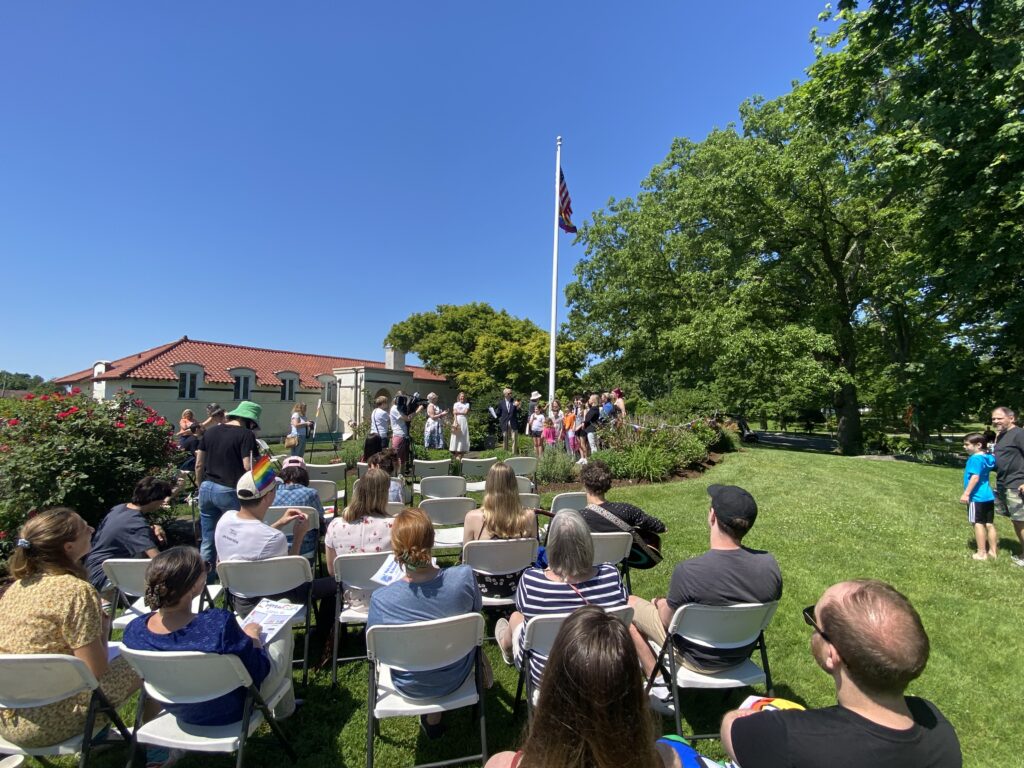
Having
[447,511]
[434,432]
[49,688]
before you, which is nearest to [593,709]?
[49,688]

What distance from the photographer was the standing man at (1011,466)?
17.6 feet

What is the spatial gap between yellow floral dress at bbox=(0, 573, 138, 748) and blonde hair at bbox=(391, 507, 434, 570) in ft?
4.82

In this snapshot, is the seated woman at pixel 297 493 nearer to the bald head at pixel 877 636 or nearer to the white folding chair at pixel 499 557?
the white folding chair at pixel 499 557

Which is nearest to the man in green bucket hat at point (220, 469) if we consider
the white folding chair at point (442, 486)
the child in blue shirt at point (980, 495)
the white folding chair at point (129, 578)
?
the white folding chair at point (129, 578)

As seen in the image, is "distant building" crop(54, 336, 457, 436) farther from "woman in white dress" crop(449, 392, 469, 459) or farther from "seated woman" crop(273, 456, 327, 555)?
"seated woman" crop(273, 456, 327, 555)

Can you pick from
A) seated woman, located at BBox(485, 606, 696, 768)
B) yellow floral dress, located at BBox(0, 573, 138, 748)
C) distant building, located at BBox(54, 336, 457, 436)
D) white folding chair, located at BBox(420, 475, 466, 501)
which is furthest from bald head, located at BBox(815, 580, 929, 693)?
distant building, located at BBox(54, 336, 457, 436)

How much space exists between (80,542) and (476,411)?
17820mm

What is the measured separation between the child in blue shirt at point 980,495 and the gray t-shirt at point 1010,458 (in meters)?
0.08

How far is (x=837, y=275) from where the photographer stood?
17.7 m

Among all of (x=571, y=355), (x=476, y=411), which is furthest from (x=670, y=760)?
(x=571, y=355)

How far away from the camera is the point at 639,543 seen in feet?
12.7

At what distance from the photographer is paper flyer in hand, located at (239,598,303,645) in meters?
2.59

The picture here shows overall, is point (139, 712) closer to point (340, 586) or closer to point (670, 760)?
point (340, 586)

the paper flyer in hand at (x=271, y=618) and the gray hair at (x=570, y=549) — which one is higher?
the gray hair at (x=570, y=549)
